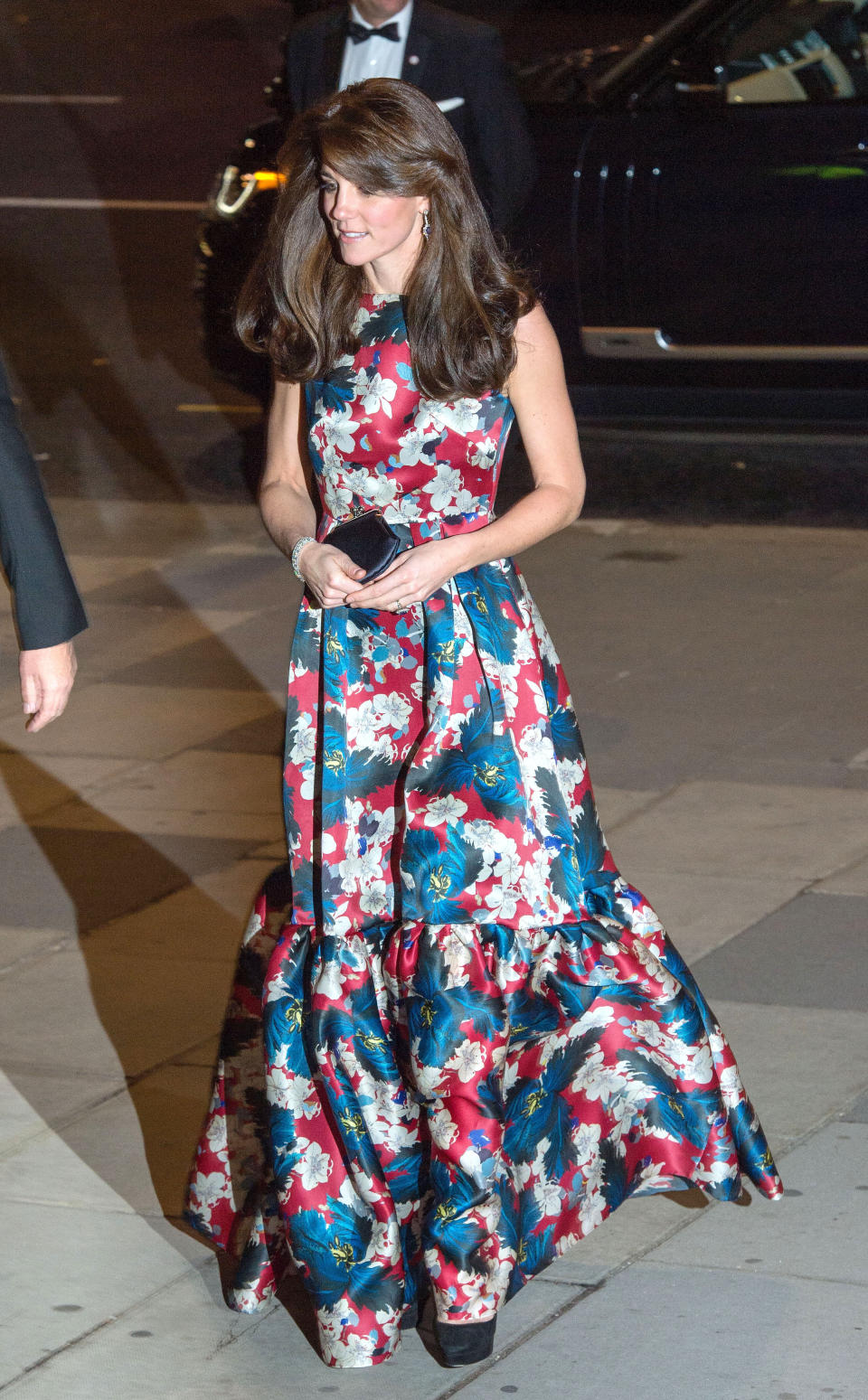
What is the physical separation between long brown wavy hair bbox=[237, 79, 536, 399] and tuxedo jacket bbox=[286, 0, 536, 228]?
13.2 feet

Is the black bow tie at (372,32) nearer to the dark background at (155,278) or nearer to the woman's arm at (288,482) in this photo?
A: the dark background at (155,278)

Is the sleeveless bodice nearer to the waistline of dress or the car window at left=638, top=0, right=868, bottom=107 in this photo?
the waistline of dress

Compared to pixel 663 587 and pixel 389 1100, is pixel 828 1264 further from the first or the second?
pixel 663 587

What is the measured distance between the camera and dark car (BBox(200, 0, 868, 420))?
8.01 m

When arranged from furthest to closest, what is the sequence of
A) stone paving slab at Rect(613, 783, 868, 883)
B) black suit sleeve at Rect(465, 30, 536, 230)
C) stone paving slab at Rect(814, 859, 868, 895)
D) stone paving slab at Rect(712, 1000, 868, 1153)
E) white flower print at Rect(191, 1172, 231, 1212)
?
black suit sleeve at Rect(465, 30, 536, 230) < stone paving slab at Rect(613, 783, 868, 883) < stone paving slab at Rect(814, 859, 868, 895) < stone paving slab at Rect(712, 1000, 868, 1153) < white flower print at Rect(191, 1172, 231, 1212)

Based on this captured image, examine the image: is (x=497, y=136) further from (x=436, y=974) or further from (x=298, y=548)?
(x=436, y=974)

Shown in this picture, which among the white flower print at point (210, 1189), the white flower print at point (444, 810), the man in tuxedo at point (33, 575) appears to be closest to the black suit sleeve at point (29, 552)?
the man in tuxedo at point (33, 575)

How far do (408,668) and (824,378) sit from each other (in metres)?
5.17

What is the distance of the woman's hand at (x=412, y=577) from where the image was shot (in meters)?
3.16

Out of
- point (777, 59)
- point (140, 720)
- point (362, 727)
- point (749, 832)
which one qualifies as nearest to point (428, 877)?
point (362, 727)

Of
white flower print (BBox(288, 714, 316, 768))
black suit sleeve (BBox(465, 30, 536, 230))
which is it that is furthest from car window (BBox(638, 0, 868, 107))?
white flower print (BBox(288, 714, 316, 768))

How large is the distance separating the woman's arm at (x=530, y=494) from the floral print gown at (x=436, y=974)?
0.19 ft

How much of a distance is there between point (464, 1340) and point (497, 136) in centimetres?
515

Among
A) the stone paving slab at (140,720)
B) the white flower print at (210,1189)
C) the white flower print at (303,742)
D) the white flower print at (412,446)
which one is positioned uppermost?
the white flower print at (412,446)
